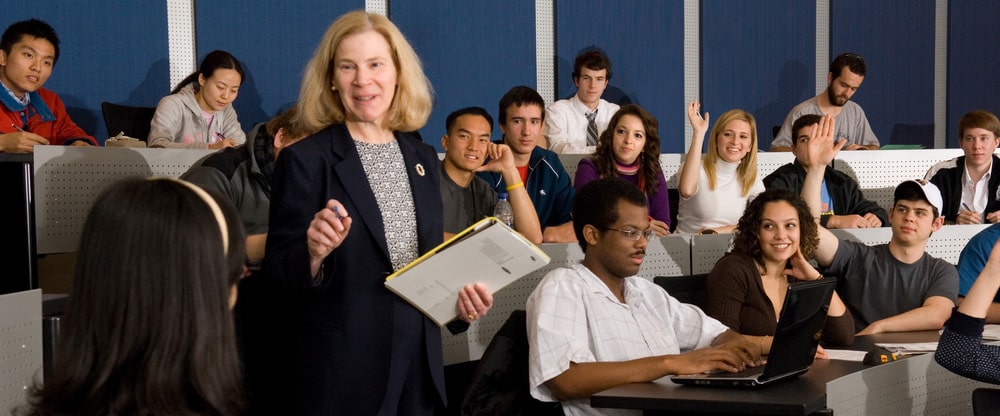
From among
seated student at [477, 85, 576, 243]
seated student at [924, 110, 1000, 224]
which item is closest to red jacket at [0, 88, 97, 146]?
seated student at [477, 85, 576, 243]

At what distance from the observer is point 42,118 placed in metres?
5.07

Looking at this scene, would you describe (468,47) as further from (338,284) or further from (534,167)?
(338,284)

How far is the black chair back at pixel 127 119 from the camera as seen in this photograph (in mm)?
5418

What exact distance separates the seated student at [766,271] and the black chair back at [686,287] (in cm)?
4

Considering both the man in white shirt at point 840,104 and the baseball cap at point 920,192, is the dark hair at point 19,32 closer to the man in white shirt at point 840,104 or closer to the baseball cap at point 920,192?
the baseball cap at point 920,192

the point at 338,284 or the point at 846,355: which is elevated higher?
the point at 338,284

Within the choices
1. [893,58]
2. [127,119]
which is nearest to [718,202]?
[127,119]

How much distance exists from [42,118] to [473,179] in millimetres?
2466

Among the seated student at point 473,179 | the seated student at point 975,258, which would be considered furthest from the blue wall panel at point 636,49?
the seated student at point 975,258

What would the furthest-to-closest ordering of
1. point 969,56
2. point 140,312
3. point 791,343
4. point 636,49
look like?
point 969,56 → point 636,49 → point 791,343 → point 140,312

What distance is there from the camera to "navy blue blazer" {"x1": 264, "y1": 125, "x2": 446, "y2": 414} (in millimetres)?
1998

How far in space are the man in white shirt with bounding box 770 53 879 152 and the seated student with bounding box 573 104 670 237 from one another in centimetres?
217

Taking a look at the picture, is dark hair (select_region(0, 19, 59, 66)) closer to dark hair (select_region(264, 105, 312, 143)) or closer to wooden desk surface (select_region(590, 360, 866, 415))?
dark hair (select_region(264, 105, 312, 143))

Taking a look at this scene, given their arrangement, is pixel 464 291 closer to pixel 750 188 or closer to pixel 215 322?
pixel 215 322
